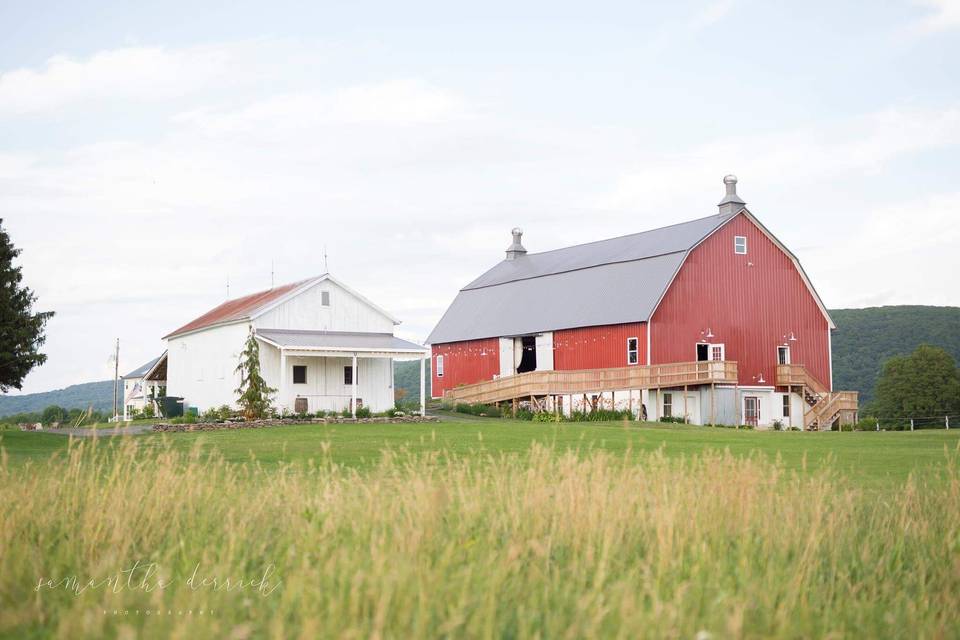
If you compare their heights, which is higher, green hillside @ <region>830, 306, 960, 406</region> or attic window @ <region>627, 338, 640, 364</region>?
green hillside @ <region>830, 306, 960, 406</region>

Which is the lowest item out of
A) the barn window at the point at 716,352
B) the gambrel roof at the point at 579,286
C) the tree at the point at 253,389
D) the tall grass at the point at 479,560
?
the tall grass at the point at 479,560

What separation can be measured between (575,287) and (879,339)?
56.0 meters

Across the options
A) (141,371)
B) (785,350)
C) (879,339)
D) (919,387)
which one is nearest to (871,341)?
(879,339)

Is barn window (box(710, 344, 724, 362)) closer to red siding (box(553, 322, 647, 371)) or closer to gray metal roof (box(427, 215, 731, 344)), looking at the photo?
red siding (box(553, 322, 647, 371))

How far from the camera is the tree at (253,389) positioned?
34.8 meters

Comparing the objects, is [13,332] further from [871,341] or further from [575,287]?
[871,341]

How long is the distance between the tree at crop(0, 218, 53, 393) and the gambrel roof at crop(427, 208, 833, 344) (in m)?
22.4

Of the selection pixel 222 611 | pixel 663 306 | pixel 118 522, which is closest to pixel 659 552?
pixel 222 611

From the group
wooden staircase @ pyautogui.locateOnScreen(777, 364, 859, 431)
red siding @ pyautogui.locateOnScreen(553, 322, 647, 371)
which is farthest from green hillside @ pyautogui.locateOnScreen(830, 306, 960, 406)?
red siding @ pyautogui.locateOnScreen(553, 322, 647, 371)

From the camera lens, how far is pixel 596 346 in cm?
4462

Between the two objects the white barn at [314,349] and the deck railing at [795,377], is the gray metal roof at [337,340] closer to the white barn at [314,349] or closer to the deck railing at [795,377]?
the white barn at [314,349]

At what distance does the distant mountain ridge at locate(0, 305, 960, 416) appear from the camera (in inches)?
3403

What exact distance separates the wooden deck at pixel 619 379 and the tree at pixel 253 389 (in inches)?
438

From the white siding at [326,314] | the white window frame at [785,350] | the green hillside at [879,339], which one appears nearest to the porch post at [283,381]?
the white siding at [326,314]
